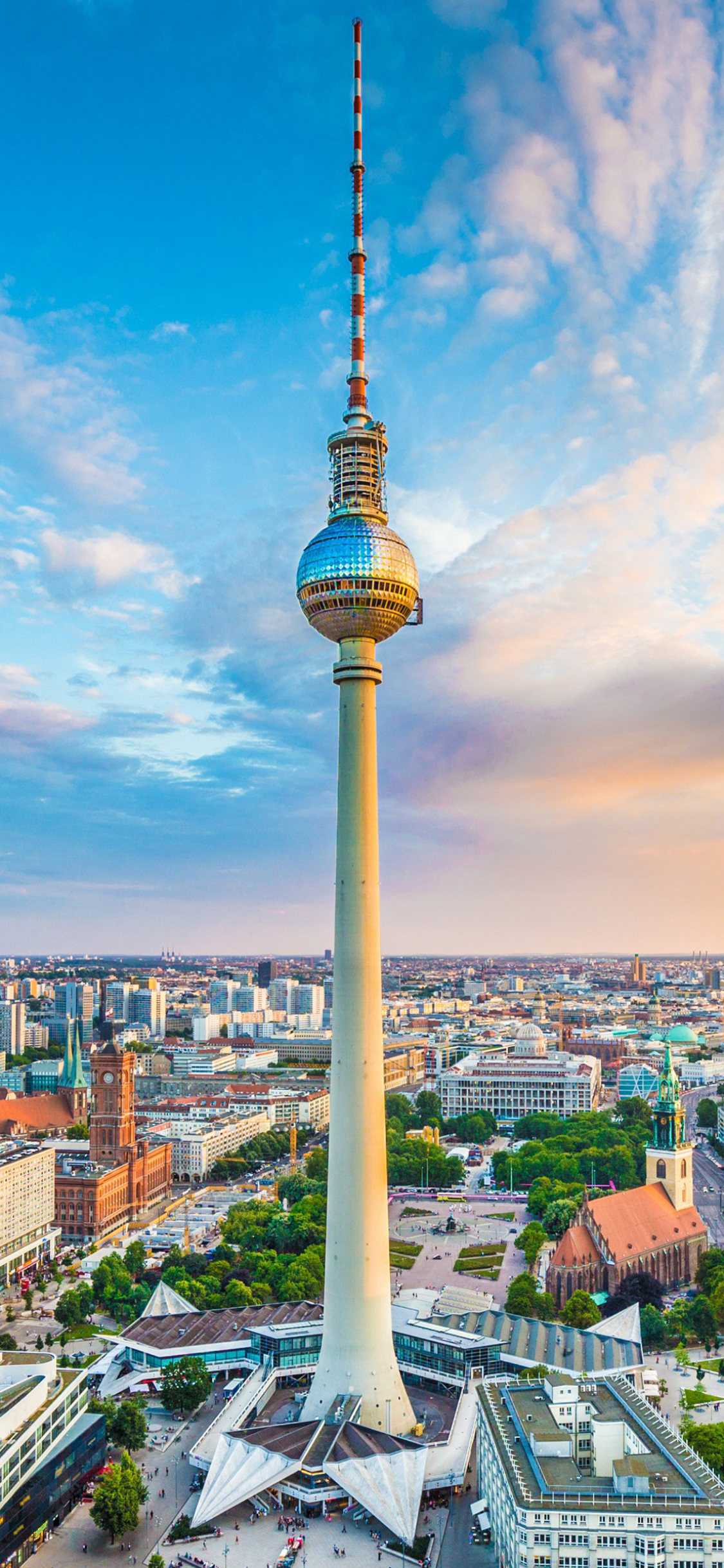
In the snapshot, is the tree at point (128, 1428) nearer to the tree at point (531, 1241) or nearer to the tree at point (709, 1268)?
the tree at point (709, 1268)

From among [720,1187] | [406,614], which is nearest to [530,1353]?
[406,614]

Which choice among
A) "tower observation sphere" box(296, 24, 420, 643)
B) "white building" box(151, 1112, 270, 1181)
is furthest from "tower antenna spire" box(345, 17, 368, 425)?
"white building" box(151, 1112, 270, 1181)

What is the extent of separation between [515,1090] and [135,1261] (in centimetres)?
8642

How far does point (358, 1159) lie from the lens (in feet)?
174

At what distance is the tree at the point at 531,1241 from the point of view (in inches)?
3465

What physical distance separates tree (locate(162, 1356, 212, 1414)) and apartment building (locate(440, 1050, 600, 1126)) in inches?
4096

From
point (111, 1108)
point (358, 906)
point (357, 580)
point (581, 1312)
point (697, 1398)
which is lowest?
point (697, 1398)

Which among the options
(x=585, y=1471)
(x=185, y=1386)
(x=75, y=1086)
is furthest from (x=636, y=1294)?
(x=75, y=1086)

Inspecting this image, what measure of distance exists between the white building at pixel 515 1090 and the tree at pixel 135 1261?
7818 cm

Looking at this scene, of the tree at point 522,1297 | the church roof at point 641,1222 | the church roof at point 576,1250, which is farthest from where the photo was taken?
the church roof at point 641,1222

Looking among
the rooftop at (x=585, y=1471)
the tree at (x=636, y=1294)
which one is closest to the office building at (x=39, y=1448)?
the rooftop at (x=585, y=1471)

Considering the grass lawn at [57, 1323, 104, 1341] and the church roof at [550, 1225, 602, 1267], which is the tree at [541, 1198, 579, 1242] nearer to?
the church roof at [550, 1225, 602, 1267]

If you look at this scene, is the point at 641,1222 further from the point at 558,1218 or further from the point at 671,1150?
the point at 558,1218

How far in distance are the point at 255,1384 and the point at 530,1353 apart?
13.8 metres
